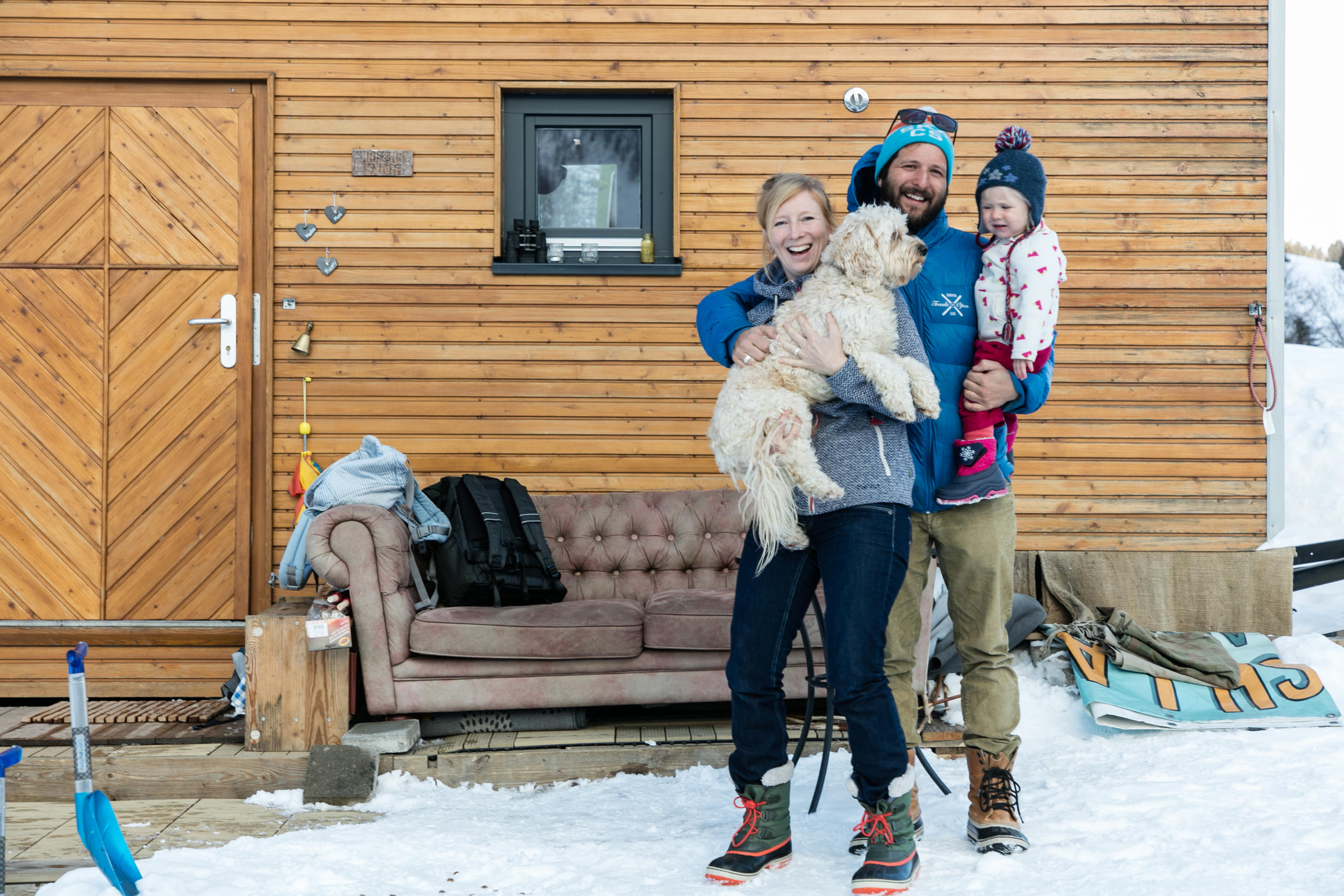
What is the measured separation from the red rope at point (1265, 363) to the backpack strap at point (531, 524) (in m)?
3.29

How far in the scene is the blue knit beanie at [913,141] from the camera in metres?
2.24

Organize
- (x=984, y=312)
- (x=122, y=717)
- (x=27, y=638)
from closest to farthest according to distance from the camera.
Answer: (x=984, y=312) < (x=122, y=717) < (x=27, y=638)

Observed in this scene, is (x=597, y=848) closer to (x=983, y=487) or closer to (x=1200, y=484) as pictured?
(x=983, y=487)

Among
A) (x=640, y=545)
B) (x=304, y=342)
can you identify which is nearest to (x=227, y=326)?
(x=304, y=342)

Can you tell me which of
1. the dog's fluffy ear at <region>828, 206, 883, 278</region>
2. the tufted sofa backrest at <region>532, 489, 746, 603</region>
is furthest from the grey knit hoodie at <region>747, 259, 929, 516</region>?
the tufted sofa backrest at <region>532, 489, 746, 603</region>

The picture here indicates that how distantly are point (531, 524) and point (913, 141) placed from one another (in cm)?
216

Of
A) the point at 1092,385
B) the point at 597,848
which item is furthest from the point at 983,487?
the point at 1092,385

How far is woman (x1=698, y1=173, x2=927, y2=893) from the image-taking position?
2031 millimetres

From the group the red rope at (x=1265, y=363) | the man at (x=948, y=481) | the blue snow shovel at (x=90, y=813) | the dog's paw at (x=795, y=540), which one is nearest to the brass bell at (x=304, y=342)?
the blue snow shovel at (x=90, y=813)

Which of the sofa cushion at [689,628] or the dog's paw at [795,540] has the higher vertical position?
the dog's paw at [795,540]

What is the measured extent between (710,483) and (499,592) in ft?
4.08

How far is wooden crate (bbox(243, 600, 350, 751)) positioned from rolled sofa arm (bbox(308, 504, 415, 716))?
0.10 m

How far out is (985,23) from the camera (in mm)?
4379

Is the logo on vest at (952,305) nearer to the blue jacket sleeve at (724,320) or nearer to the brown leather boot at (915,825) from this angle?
the blue jacket sleeve at (724,320)
